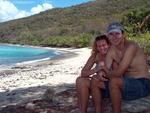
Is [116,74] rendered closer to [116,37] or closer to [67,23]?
[116,37]

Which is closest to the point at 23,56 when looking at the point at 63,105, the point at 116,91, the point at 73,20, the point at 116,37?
the point at 63,105

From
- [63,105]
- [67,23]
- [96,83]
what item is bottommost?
[63,105]

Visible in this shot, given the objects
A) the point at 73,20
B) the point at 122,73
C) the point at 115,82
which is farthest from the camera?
the point at 73,20

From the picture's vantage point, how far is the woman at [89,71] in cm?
604

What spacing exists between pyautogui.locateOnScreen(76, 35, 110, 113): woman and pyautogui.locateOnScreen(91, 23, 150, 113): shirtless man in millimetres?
84

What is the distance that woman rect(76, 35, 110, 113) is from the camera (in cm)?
604

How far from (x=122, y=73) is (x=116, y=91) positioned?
0.27 meters

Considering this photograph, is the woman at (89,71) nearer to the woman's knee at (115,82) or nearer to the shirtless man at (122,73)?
the shirtless man at (122,73)

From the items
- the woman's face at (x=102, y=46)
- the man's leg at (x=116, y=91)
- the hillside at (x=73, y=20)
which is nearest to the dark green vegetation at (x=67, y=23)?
the hillside at (x=73, y=20)

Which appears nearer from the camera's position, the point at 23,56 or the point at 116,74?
the point at 116,74

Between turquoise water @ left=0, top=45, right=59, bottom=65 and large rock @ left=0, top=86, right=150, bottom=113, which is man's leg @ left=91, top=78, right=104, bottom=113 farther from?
turquoise water @ left=0, top=45, right=59, bottom=65

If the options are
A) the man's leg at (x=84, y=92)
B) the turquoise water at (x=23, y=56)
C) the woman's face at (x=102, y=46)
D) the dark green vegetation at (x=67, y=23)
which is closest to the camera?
the man's leg at (x=84, y=92)

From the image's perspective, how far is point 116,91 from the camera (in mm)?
5805

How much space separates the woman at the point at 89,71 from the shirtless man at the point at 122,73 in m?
0.08
